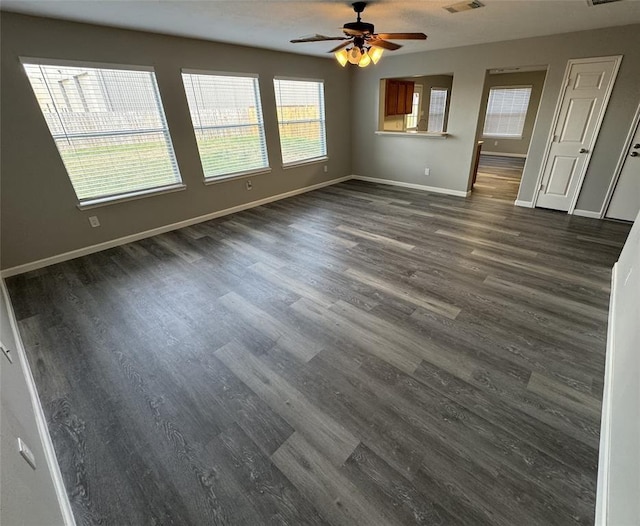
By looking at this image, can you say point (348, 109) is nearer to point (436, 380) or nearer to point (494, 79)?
point (494, 79)

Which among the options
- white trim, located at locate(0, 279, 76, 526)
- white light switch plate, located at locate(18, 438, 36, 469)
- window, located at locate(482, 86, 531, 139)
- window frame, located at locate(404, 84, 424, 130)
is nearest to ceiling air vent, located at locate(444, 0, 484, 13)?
white light switch plate, located at locate(18, 438, 36, 469)

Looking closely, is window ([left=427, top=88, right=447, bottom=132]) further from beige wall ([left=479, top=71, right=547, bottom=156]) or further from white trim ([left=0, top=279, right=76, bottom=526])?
white trim ([left=0, top=279, right=76, bottom=526])

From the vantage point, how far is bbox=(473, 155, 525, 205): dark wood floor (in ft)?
18.1

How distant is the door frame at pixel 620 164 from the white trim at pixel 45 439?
6099mm

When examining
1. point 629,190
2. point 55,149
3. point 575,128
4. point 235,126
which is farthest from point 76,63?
point 629,190

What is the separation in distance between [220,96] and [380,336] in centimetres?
409

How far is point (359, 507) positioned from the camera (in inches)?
50.9

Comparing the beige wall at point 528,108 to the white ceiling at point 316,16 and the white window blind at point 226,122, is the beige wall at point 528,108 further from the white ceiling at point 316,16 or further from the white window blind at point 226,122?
the white window blind at point 226,122

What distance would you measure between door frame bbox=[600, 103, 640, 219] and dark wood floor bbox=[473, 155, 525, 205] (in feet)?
3.80

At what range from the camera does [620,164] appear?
397 centimetres

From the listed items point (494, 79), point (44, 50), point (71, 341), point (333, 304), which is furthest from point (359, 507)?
point (494, 79)

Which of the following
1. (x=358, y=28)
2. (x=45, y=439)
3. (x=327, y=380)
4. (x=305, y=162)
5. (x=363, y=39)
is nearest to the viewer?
(x=45, y=439)

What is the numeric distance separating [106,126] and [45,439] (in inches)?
131

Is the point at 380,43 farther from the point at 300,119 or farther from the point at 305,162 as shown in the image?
the point at 305,162
